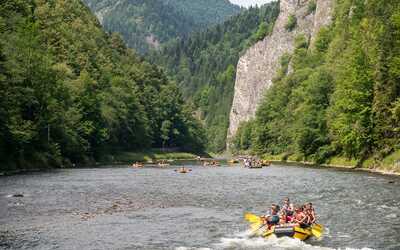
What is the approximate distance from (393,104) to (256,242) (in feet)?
169

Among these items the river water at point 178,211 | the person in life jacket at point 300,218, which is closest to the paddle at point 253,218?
the river water at point 178,211

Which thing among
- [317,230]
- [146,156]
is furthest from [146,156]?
[317,230]

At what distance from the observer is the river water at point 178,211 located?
36531 mm

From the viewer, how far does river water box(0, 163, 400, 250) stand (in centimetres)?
3653

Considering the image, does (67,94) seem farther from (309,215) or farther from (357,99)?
(309,215)

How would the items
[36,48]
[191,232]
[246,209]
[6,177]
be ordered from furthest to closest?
[36,48] → [6,177] → [246,209] → [191,232]

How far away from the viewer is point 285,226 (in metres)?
38.1

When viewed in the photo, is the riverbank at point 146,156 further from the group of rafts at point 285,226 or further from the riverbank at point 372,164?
the group of rafts at point 285,226

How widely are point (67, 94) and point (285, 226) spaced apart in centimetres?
8238

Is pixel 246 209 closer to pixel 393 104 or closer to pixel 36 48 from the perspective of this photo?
pixel 393 104

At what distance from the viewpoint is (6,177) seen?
239ft

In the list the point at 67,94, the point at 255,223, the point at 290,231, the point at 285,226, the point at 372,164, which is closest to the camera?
the point at 290,231

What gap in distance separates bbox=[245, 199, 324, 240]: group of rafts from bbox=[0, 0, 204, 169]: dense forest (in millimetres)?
49591

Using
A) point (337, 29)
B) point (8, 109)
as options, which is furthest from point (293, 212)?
point (337, 29)
